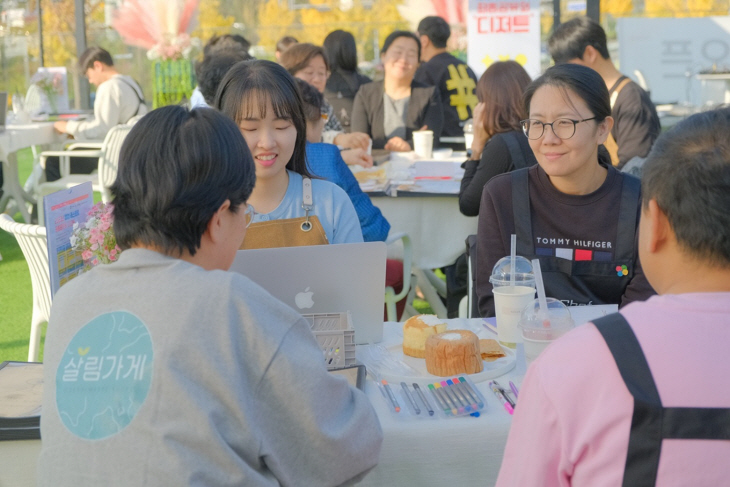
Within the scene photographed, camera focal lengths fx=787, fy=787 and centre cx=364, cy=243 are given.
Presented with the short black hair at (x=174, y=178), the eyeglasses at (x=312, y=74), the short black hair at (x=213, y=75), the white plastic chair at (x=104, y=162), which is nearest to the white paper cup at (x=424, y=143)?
the eyeglasses at (x=312, y=74)

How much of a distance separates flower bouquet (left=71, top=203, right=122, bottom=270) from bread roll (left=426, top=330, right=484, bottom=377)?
0.70 metres

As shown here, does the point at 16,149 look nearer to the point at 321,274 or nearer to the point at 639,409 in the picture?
the point at 321,274

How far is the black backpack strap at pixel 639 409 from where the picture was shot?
0.88m

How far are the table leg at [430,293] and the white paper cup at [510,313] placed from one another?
211cm

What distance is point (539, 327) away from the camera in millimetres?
1732

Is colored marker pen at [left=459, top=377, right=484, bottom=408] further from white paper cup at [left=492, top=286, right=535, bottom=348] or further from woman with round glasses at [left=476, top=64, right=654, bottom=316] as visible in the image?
woman with round glasses at [left=476, top=64, right=654, bottom=316]

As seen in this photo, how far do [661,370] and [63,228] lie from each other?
1495mm

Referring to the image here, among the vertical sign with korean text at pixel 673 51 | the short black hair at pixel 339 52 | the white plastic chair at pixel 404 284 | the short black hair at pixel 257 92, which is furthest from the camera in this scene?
the vertical sign with korean text at pixel 673 51

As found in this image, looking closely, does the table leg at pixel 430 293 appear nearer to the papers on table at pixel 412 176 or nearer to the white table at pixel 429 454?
the papers on table at pixel 412 176

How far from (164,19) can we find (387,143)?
15.4 feet

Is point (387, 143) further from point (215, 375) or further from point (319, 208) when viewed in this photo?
point (215, 375)

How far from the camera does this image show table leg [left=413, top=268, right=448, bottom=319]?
13.3ft

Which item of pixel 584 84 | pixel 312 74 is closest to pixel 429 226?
pixel 312 74

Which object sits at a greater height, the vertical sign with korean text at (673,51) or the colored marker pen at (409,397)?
the vertical sign with korean text at (673,51)
